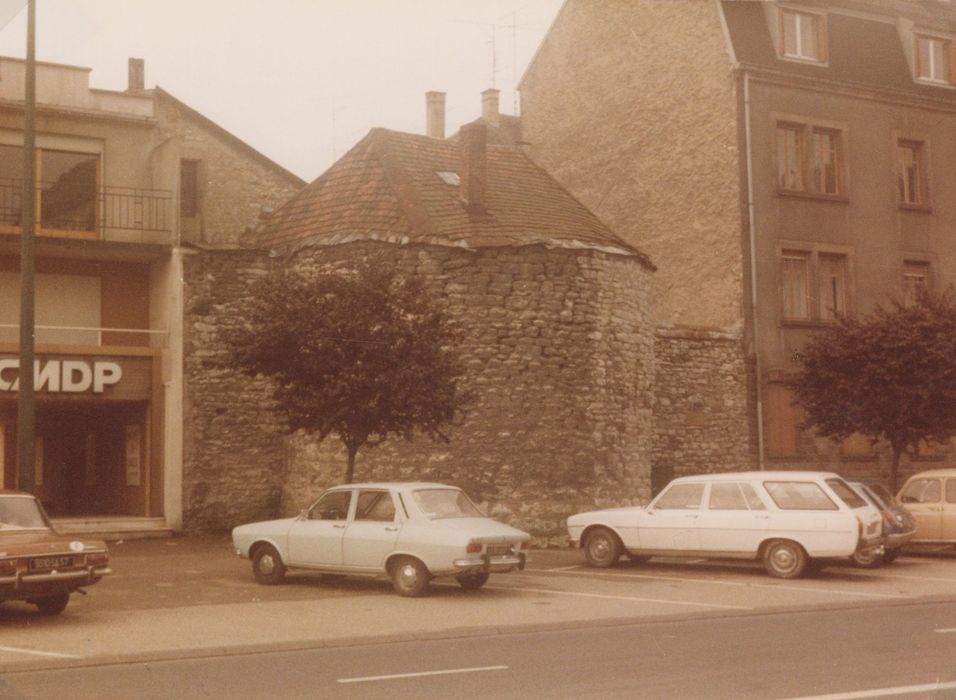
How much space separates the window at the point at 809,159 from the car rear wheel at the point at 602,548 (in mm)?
13508

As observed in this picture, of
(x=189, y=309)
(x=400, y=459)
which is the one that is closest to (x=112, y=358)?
(x=189, y=309)

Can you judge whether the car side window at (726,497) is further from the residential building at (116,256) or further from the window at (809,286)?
the window at (809,286)

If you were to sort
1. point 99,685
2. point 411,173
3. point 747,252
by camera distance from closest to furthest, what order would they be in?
point 99,685 < point 411,173 < point 747,252

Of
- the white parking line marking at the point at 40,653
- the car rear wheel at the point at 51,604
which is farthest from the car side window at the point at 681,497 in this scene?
the white parking line marking at the point at 40,653

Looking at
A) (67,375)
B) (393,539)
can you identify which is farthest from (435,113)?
(393,539)

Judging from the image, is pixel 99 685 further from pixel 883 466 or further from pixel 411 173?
pixel 883 466

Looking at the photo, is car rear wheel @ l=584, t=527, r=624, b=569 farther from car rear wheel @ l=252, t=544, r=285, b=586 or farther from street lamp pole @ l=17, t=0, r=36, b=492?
→ street lamp pole @ l=17, t=0, r=36, b=492

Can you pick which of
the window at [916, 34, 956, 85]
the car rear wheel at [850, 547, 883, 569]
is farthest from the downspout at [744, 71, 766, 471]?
the car rear wheel at [850, 547, 883, 569]

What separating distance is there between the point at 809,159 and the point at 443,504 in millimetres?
17575

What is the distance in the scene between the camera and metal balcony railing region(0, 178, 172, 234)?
24000 mm

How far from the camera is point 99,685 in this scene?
9430mm

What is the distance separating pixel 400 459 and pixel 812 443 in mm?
10991

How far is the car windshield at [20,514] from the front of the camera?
13586mm

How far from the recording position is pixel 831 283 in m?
30.4
